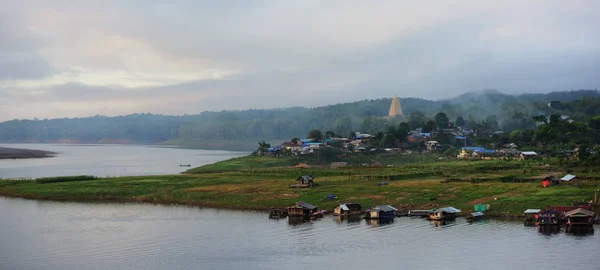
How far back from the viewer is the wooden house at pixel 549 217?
6284 centimetres

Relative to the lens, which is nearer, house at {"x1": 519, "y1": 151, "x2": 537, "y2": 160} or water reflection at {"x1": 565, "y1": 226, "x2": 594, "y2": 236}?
water reflection at {"x1": 565, "y1": 226, "x2": 594, "y2": 236}

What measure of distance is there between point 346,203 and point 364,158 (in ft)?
253

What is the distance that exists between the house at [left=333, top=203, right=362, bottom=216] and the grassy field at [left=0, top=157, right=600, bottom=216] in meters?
2.66

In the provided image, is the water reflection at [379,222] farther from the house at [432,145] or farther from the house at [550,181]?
the house at [432,145]

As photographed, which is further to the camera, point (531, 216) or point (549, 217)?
point (531, 216)

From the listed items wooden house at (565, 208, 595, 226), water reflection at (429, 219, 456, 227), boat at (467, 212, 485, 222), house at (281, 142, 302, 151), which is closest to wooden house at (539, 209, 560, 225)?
Answer: wooden house at (565, 208, 595, 226)

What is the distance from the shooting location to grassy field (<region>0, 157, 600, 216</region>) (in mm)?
75188

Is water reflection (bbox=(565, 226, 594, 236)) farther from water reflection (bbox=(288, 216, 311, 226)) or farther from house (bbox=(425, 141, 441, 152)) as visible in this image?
house (bbox=(425, 141, 441, 152))

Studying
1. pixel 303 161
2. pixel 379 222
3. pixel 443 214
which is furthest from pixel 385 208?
pixel 303 161

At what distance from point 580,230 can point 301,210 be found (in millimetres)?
30120

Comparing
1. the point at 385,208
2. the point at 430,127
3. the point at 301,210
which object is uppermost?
the point at 430,127

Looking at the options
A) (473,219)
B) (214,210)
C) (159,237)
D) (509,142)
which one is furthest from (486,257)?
(509,142)

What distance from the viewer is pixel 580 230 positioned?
197 ft

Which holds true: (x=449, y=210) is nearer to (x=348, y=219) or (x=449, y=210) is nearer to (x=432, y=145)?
(x=348, y=219)
